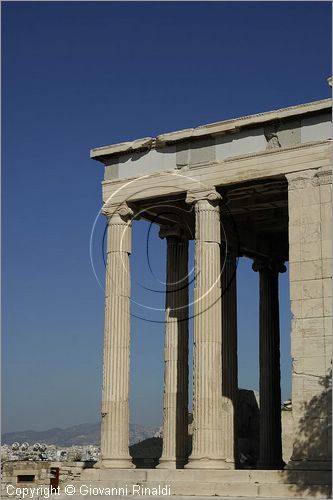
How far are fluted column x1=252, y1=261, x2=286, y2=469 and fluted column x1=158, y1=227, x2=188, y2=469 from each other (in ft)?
17.1

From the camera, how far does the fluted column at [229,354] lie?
145ft

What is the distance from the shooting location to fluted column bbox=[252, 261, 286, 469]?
4672 centimetres

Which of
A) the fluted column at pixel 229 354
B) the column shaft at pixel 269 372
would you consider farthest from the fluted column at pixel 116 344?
the column shaft at pixel 269 372

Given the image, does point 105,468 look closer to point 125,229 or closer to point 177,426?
point 177,426

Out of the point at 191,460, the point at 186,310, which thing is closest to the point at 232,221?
the point at 186,310

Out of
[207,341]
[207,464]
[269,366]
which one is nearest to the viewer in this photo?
[207,464]

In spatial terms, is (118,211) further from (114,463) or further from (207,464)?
(207,464)

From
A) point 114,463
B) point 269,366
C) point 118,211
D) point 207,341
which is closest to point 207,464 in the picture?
point 114,463

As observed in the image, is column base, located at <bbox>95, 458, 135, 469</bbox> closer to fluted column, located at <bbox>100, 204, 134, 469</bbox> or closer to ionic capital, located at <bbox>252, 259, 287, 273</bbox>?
fluted column, located at <bbox>100, 204, 134, 469</bbox>

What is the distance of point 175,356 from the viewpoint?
43969 millimetres

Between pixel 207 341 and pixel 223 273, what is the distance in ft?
27.1

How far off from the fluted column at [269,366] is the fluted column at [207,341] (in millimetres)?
8763

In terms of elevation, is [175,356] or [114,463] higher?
[175,356]

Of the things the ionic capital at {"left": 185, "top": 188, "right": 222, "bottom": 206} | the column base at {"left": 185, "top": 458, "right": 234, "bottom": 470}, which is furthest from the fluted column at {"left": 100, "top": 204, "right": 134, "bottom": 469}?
the column base at {"left": 185, "top": 458, "right": 234, "bottom": 470}
